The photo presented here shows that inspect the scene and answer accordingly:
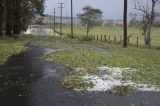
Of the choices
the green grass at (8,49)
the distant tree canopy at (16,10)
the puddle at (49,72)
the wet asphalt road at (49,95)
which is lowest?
the wet asphalt road at (49,95)

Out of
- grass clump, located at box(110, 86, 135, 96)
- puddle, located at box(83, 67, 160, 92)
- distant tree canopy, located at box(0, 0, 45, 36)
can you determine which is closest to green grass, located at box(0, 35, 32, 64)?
puddle, located at box(83, 67, 160, 92)

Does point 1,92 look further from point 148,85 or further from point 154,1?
point 154,1

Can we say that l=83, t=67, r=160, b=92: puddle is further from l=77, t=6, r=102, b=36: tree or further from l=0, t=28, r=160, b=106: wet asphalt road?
l=77, t=6, r=102, b=36: tree

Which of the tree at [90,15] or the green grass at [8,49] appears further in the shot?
the tree at [90,15]

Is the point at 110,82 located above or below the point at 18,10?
below

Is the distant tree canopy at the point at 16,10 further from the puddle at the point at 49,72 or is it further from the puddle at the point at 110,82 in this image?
the puddle at the point at 110,82

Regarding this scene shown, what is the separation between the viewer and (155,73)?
1709 cm

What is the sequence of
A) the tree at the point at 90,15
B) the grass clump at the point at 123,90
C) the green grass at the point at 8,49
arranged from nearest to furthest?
the grass clump at the point at 123,90 < the green grass at the point at 8,49 < the tree at the point at 90,15

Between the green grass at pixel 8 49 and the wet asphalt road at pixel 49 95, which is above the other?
the green grass at pixel 8 49

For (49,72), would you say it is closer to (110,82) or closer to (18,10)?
(110,82)

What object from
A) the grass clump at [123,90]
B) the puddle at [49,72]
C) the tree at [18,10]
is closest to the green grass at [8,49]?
the puddle at [49,72]

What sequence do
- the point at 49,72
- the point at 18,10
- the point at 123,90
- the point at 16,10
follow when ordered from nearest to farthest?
the point at 123,90, the point at 49,72, the point at 16,10, the point at 18,10

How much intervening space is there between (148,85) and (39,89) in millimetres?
3736

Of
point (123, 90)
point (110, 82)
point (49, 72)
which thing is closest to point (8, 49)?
point (49, 72)
